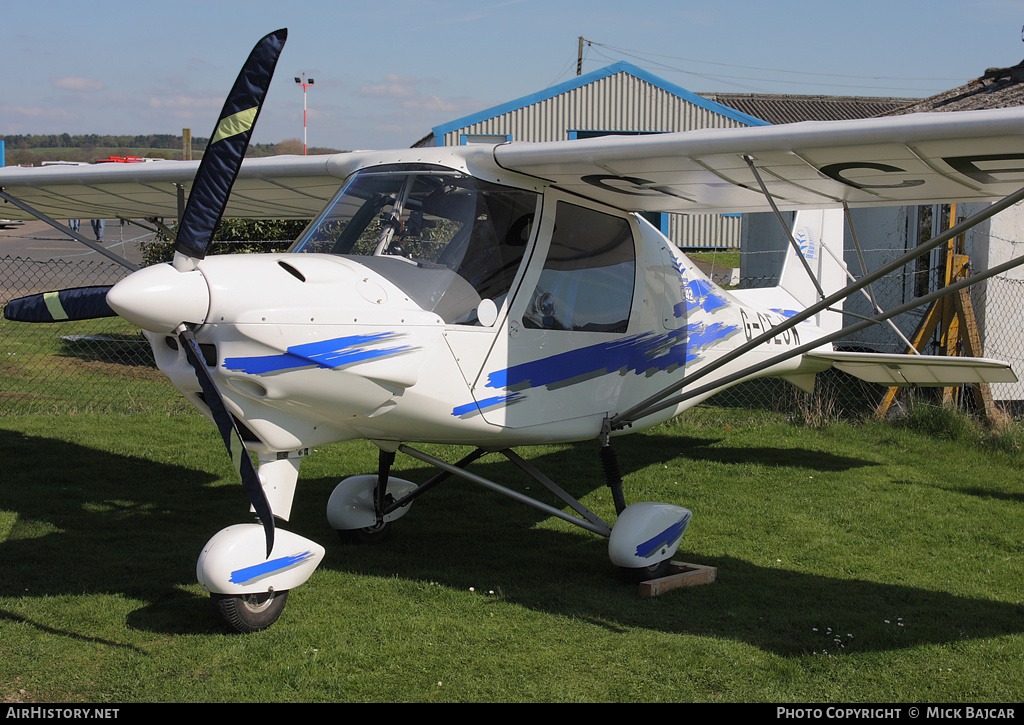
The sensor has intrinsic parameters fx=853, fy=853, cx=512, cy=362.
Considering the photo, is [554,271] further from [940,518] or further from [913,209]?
[913,209]

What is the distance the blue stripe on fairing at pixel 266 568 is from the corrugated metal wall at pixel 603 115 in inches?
803

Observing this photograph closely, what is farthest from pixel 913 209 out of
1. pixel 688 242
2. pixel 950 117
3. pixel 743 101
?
pixel 743 101

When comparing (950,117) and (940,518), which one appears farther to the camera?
(940,518)

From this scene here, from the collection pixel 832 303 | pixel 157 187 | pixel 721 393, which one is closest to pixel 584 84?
pixel 721 393

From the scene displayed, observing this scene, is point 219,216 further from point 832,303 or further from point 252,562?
point 832,303

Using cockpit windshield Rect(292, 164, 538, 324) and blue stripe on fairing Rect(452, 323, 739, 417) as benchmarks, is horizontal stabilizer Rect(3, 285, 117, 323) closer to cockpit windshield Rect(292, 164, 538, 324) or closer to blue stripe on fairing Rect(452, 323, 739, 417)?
cockpit windshield Rect(292, 164, 538, 324)

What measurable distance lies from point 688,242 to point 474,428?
27.2m

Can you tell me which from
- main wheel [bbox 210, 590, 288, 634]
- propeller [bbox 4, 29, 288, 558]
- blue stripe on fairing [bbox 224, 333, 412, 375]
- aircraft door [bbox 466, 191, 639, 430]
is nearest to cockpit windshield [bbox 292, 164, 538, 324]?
aircraft door [bbox 466, 191, 639, 430]

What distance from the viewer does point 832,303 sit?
4.47 metres

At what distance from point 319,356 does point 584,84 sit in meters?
22.6

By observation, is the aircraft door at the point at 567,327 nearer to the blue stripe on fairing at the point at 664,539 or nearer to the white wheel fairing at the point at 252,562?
the blue stripe on fairing at the point at 664,539

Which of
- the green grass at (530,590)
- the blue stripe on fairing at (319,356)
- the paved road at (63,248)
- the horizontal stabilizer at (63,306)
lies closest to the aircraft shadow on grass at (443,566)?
the green grass at (530,590)

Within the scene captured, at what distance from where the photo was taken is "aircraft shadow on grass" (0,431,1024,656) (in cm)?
456

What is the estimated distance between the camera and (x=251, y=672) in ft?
12.6
